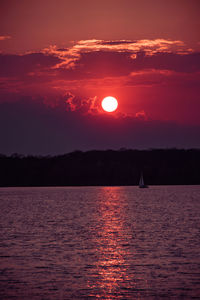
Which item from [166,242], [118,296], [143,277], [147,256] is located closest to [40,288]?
[118,296]

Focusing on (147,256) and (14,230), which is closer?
(147,256)

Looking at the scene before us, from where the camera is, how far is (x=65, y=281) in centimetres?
3209

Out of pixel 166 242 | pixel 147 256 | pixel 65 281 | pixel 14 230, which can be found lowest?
pixel 65 281

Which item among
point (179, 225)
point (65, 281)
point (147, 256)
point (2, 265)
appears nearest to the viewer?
point (65, 281)

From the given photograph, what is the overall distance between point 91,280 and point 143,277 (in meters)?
3.50

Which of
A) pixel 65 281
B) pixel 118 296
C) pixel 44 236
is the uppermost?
pixel 44 236

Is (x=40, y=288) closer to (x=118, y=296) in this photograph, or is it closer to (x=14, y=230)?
(x=118, y=296)

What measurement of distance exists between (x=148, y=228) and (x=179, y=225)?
262 inches

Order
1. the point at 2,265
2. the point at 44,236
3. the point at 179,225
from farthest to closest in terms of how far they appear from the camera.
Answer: the point at 179,225 → the point at 44,236 → the point at 2,265

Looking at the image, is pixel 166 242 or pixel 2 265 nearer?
pixel 2 265

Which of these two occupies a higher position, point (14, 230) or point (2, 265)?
point (14, 230)

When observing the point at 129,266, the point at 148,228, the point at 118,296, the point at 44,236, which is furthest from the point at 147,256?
the point at 148,228

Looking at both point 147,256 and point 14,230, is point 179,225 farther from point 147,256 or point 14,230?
point 147,256

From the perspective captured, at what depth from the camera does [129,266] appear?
123 ft
